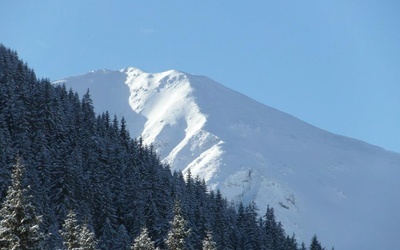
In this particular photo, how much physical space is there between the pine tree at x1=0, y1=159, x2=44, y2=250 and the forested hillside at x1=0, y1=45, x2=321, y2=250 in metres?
29.0

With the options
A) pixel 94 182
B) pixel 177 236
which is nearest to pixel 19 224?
pixel 177 236

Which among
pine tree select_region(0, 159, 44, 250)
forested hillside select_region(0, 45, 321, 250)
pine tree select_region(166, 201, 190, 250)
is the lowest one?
pine tree select_region(0, 159, 44, 250)

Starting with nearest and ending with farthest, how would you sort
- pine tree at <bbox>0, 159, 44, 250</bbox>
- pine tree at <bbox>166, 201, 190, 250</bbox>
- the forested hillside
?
pine tree at <bbox>0, 159, 44, 250</bbox> → pine tree at <bbox>166, 201, 190, 250</bbox> → the forested hillside

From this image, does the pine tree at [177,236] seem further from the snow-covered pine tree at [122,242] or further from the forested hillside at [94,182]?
the snow-covered pine tree at [122,242]

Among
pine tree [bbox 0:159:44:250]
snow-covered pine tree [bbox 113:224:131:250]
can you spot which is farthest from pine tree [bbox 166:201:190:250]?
snow-covered pine tree [bbox 113:224:131:250]

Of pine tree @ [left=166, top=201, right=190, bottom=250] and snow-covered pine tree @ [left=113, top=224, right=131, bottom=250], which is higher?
snow-covered pine tree @ [left=113, top=224, right=131, bottom=250]

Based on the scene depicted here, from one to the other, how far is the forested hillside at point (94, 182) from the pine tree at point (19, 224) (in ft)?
95.3

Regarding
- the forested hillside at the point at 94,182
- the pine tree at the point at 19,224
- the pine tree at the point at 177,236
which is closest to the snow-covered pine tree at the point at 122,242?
the forested hillside at the point at 94,182

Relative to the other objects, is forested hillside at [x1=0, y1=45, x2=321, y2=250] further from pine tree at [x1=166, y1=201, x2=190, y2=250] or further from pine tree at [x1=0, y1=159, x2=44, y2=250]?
pine tree at [x1=0, y1=159, x2=44, y2=250]

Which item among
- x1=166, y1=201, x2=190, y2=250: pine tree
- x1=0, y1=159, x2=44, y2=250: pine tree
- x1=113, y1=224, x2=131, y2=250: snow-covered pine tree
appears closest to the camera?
x1=0, y1=159, x2=44, y2=250: pine tree

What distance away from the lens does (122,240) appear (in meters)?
80.6

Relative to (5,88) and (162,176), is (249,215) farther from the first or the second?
(5,88)

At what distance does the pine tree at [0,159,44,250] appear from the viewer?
4034 cm

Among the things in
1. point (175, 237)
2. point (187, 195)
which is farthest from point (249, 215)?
point (175, 237)
